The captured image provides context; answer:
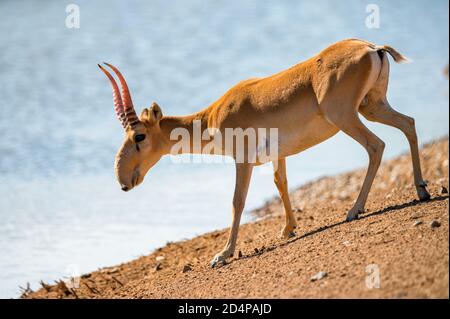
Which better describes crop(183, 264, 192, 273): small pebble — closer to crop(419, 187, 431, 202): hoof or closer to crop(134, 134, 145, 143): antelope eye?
crop(134, 134, 145, 143): antelope eye

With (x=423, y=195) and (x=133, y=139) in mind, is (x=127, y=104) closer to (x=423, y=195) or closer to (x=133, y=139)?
(x=133, y=139)

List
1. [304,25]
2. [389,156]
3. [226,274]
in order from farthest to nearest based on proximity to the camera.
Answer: [304,25], [389,156], [226,274]

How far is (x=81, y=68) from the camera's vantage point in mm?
27969

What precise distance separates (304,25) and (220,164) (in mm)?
19065

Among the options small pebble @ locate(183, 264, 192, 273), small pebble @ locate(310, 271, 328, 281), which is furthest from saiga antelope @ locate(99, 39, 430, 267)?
small pebble @ locate(310, 271, 328, 281)

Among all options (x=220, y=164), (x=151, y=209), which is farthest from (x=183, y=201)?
(x=220, y=164)

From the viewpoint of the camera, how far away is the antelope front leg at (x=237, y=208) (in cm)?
951

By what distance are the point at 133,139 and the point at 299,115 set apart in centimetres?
240

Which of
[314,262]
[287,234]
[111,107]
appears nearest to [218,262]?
[287,234]

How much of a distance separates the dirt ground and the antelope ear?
2124mm

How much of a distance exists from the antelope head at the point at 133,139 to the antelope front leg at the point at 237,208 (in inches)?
57.6

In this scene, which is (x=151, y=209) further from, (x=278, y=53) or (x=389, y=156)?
(x=278, y=53)

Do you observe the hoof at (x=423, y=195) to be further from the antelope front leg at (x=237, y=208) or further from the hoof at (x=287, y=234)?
the antelope front leg at (x=237, y=208)

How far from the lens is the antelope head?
1035 cm
